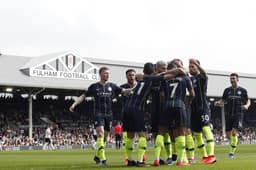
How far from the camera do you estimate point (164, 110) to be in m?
11.9

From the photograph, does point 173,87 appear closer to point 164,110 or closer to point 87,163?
point 164,110

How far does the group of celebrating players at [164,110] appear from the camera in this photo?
1173 cm

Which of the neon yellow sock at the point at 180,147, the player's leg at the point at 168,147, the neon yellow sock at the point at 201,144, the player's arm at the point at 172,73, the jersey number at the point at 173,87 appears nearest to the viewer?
the player's arm at the point at 172,73

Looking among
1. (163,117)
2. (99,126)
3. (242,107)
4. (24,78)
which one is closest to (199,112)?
(163,117)

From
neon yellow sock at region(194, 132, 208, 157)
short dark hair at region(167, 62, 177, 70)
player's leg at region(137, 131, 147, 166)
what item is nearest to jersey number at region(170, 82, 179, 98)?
short dark hair at region(167, 62, 177, 70)

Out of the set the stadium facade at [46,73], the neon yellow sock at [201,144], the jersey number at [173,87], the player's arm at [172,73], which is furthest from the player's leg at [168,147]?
the stadium facade at [46,73]

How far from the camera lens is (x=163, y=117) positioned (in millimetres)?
11891

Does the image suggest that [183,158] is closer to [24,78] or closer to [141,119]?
[141,119]

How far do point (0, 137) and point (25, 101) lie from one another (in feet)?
→ 43.9

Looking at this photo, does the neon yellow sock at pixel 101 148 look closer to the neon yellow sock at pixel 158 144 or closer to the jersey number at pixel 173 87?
the neon yellow sock at pixel 158 144

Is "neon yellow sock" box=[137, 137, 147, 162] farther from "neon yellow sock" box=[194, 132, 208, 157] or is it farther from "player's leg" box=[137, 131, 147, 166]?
"neon yellow sock" box=[194, 132, 208, 157]

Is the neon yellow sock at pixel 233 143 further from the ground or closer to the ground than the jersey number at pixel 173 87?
closer to the ground

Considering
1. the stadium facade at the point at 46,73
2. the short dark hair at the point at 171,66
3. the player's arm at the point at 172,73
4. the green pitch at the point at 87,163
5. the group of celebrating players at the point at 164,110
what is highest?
the stadium facade at the point at 46,73

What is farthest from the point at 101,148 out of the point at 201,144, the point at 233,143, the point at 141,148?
the point at 233,143
